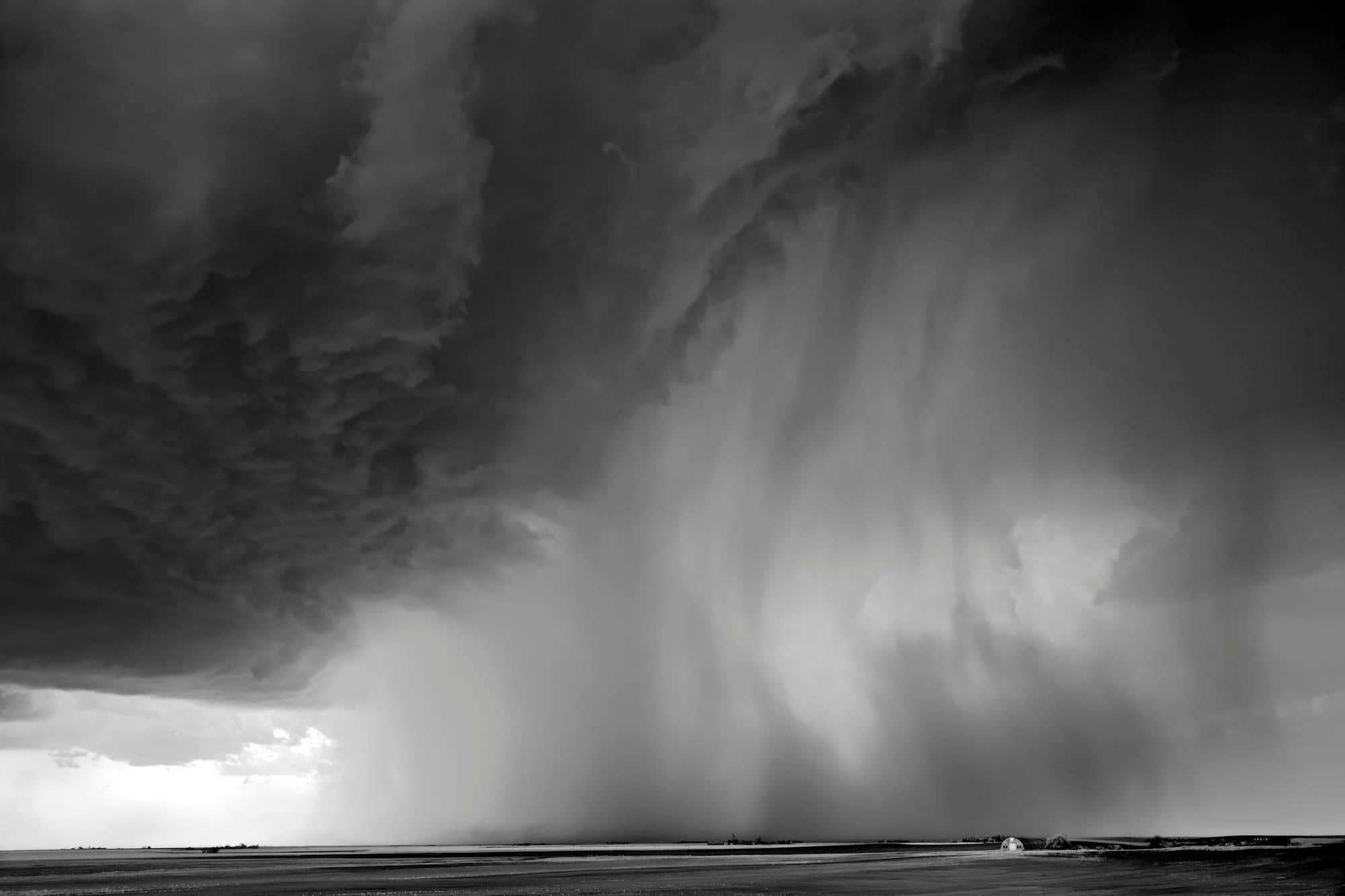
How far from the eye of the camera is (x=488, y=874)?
107000 mm

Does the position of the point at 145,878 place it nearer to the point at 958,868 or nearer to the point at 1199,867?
the point at 958,868

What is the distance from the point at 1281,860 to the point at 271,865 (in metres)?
163

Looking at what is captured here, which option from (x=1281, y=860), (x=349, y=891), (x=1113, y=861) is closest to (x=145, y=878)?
(x=349, y=891)

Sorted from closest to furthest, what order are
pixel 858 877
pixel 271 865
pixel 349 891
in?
1. pixel 349 891
2. pixel 858 877
3. pixel 271 865

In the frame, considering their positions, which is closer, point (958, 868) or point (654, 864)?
point (958, 868)

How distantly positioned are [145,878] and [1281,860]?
506 feet

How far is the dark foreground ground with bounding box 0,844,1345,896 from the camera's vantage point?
66938 mm

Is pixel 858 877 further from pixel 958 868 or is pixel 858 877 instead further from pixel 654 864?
pixel 654 864

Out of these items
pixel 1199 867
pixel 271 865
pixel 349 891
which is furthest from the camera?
pixel 271 865

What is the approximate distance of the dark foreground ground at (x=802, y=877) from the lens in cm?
6694

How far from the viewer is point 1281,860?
10494 cm

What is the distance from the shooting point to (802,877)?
8894cm

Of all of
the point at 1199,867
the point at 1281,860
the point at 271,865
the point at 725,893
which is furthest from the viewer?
the point at 271,865

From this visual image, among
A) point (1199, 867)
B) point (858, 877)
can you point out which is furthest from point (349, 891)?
point (1199, 867)
